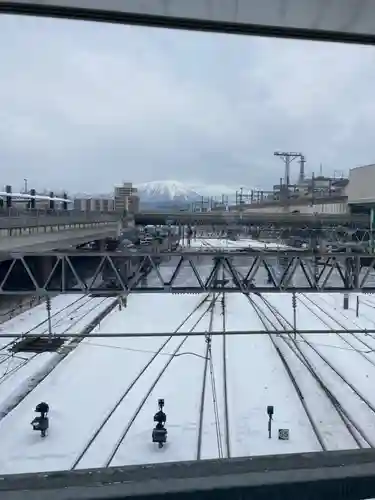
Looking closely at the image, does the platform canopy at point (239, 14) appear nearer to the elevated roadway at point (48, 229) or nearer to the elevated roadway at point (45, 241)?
the elevated roadway at point (45, 241)

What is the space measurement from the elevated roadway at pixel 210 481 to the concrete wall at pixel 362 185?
13.4m

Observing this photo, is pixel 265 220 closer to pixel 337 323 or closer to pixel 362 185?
pixel 337 323

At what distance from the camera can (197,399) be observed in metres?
4.96

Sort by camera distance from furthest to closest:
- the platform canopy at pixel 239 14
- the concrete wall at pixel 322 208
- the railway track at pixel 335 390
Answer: the concrete wall at pixel 322 208 < the railway track at pixel 335 390 < the platform canopy at pixel 239 14

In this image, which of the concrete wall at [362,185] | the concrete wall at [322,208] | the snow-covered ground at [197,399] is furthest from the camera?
the concrete wall at [322,208]

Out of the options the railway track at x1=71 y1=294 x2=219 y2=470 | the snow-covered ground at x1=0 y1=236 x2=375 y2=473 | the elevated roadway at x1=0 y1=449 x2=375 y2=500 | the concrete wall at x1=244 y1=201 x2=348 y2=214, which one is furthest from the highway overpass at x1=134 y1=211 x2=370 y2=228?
the elevated roadway at x1=0 y1=449 x2=375 y2=500

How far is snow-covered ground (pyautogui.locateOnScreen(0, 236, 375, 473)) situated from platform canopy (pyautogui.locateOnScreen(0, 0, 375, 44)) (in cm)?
264

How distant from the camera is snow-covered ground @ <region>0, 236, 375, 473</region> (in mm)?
3830

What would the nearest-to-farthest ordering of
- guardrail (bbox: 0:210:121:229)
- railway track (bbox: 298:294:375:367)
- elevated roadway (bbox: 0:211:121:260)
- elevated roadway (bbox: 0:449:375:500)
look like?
elevated roadway (bbox: 0:449:375:500), elevated roadway (bbox: 0:211:121:260), guardrail (bbox: 0:210:121:229), railway track (bbox: 298:294:375:367)

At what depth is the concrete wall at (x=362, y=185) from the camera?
1343 centimetres

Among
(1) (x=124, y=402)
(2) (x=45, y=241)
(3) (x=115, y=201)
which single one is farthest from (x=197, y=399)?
(3) (x=115, y=201)

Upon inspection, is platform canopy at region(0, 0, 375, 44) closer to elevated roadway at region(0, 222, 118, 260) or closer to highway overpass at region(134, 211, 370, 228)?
elevated roadway at region(0, 222, 118, 260)

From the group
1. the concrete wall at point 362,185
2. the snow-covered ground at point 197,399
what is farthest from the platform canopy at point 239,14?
the concrete wall at point 362,185

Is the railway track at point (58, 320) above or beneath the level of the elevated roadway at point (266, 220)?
beneath
